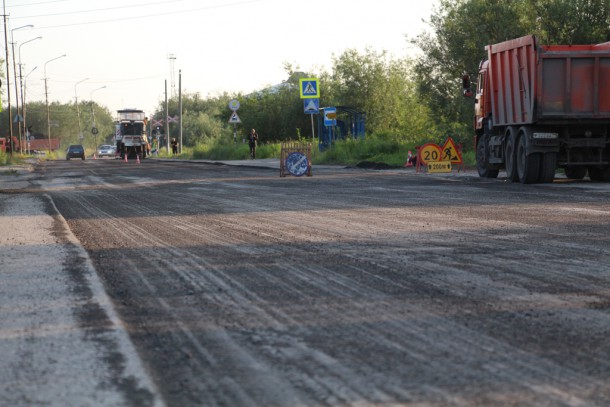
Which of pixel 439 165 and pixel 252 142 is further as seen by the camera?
pixel 252 142

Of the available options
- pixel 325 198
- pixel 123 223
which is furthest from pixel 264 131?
pixel 123 223

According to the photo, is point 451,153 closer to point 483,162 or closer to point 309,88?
point 483,162

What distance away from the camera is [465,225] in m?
11.6

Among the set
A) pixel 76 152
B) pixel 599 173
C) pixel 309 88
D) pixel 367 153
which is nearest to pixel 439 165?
pixel 599 173

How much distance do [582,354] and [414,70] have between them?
44363 mm

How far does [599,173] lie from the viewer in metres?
23.4

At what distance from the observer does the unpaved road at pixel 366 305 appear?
4160mm

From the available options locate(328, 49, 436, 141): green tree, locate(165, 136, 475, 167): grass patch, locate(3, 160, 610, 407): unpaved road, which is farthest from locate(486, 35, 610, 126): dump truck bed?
locate(328, 49, 436, 141): green tree

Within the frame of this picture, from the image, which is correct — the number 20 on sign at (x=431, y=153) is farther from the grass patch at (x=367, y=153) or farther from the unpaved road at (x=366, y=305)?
the unpaved road at (x=366, y=305)

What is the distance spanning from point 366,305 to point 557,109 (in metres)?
16.9

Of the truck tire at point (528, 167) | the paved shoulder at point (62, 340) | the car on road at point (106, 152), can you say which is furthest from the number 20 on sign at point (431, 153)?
the car on road at point (106, 152)

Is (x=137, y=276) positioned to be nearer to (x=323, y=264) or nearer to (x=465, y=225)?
(x=323, y=264)

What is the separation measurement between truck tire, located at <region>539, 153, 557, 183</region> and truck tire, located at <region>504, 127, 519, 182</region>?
1.12m

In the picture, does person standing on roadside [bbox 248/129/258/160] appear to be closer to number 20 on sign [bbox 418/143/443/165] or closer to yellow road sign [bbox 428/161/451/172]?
number 20 on sign [bbox 418/143/443/165]
